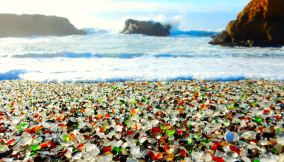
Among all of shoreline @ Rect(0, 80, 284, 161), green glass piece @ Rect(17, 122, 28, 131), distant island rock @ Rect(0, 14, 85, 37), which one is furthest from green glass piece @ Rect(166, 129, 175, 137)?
distant island rock @ Rect(0, 14, 85, 37)

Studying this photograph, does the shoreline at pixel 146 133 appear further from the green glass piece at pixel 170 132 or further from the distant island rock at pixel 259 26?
the distant island rock at pixel 259 26

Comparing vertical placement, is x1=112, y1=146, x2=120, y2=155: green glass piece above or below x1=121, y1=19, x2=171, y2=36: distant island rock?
below

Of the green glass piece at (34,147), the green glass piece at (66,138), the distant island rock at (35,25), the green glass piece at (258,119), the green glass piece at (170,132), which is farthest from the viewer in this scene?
the distant island rock at (35,25)

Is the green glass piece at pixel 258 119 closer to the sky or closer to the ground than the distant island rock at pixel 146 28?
closer to the ground

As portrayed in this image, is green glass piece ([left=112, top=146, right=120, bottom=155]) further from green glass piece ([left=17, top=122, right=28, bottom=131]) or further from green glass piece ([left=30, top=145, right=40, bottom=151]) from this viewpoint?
green glass piece ([left=17, top=122, right=28, bottom=131])

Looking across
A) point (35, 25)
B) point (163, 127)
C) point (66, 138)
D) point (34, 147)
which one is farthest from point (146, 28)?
point (34, 147)

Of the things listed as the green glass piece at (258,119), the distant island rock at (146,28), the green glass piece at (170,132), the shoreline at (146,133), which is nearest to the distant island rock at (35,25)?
the distant island rock at (146,28)
